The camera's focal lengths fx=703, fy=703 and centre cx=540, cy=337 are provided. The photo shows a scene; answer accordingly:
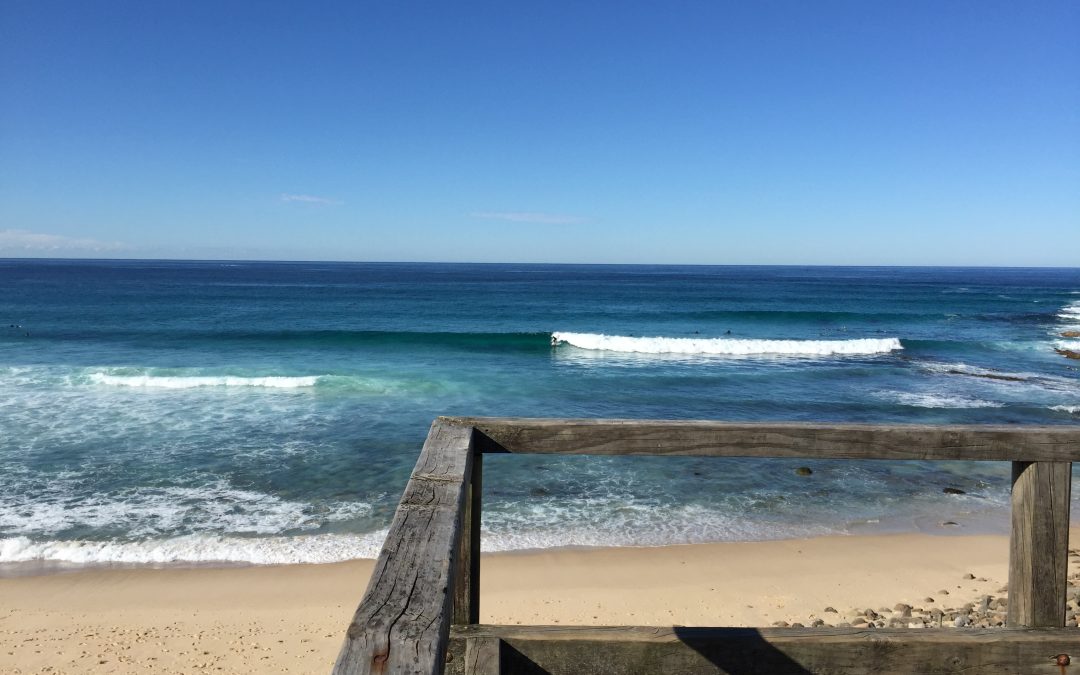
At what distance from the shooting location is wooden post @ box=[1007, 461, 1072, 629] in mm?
2193

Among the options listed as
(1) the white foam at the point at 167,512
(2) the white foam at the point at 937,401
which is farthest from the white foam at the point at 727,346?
(1) the white foam at the point at 167,512

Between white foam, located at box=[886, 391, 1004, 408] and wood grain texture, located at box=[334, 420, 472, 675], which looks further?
white foam, located at box=[886, 391, 1004, 408]

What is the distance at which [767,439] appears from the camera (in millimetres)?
2326

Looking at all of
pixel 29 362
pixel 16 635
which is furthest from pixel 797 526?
pixel 29 362

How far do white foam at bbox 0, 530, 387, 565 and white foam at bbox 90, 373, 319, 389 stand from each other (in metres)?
9.02

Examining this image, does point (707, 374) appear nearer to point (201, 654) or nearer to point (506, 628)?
point (201, 654)

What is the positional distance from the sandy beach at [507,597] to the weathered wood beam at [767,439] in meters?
3.95

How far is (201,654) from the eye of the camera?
17.9ft

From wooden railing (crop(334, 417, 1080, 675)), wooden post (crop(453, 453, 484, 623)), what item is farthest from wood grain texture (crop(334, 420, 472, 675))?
wooden post (crop(453, 453, 484, 623))

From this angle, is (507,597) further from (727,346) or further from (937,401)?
(727,346)

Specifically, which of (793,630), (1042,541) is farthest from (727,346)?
(793,630)

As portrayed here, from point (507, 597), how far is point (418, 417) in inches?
285

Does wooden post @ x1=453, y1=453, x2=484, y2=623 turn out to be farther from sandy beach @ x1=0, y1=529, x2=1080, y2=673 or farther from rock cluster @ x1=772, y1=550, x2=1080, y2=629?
rock cluster @ x1=772, y1=550, x2=1080, y2=629

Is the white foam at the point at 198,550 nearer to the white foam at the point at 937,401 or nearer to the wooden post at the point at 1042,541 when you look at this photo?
the wooden post at the point at 1042,541
